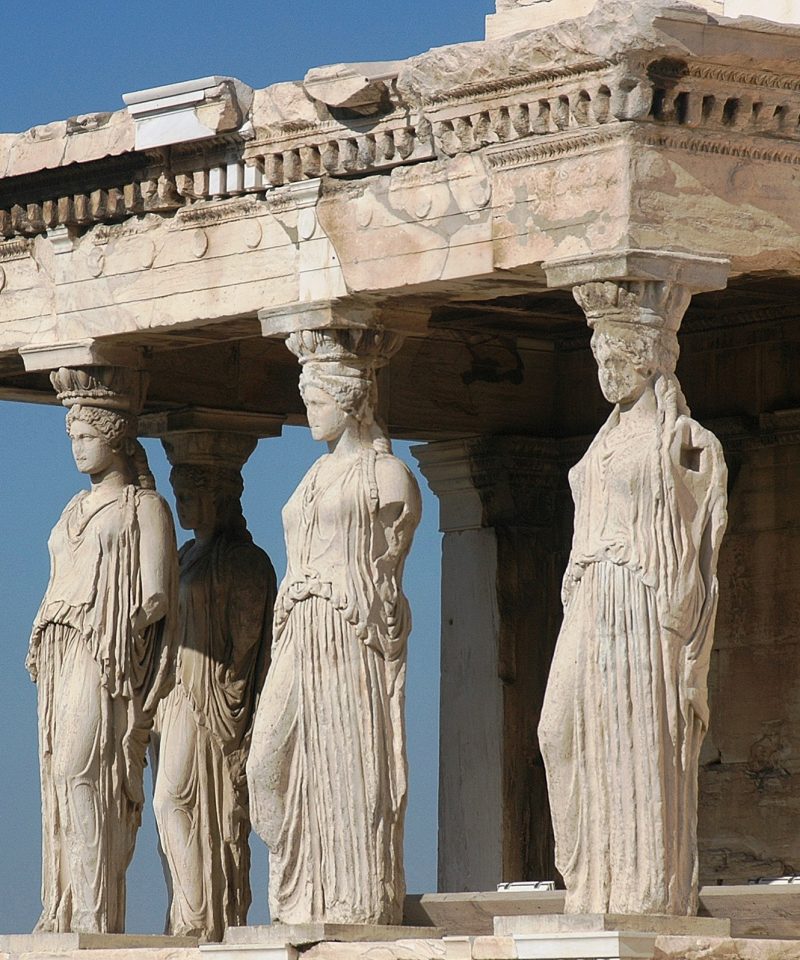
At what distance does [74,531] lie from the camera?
54.5 ft

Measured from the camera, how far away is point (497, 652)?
64.3 ft

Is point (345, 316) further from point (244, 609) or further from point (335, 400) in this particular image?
point (244, 609)

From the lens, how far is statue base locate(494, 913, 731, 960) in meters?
13.5

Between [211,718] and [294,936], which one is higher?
[211,718]

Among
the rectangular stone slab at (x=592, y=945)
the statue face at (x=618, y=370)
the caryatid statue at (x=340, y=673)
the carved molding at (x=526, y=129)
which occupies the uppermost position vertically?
the carved molding at (x=526, y=129)

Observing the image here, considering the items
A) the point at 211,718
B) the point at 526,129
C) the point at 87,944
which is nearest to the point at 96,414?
the point at 211,718

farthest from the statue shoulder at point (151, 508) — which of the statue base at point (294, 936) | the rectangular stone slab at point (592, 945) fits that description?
the rectangular stone slab at point (592, 945)

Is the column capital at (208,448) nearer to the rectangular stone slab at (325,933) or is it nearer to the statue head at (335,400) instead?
Answer: the statue head at (335,400)

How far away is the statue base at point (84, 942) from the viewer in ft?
52.6

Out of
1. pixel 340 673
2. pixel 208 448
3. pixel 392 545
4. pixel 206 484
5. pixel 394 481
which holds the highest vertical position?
pixel 208 448

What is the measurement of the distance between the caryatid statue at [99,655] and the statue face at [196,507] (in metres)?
1.46

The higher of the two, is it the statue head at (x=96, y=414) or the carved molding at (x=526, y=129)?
the carved molding at (x=526, y=129)

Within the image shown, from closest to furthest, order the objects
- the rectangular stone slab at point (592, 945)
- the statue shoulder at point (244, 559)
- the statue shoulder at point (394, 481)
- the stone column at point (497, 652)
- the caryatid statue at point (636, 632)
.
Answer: the rectangular stone slab at point (592, 945)
the caryatid statue at point (636, 632)
the statue shoulder at point (394, 481)
the statue shoulder at point (244, 559)
the stone column at point (497, 652)

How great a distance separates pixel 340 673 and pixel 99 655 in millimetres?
1747
